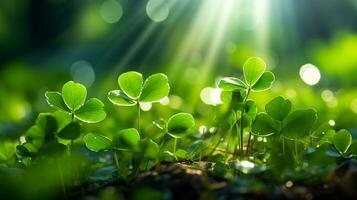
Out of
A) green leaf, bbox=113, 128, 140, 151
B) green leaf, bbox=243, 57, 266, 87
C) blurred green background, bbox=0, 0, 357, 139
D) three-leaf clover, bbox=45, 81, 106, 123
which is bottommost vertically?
green leaf, bbox=113, 128, 140, 151

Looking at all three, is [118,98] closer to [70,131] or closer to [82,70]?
[70,131]

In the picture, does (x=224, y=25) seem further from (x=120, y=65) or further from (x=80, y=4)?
(x=80, y=4)

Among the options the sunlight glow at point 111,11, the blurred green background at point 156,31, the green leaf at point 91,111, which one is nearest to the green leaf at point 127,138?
the green leaf at point 91,111

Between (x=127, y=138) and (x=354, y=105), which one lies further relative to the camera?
(x=354, y=105)

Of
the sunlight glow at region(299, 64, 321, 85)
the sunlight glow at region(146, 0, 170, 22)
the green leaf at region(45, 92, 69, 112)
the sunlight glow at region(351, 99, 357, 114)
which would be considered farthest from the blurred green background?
the green leaf at region(45, 92, 69, 112)

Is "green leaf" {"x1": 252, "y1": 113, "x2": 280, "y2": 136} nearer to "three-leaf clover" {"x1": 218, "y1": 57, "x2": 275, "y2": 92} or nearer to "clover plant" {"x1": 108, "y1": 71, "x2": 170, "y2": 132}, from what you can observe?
"three-leaf clover" {"x1": 218, "y1": 57, "x2": 275, "y2": 92}

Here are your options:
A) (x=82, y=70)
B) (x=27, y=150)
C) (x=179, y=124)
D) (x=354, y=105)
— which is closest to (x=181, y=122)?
(x=179, y=124)
